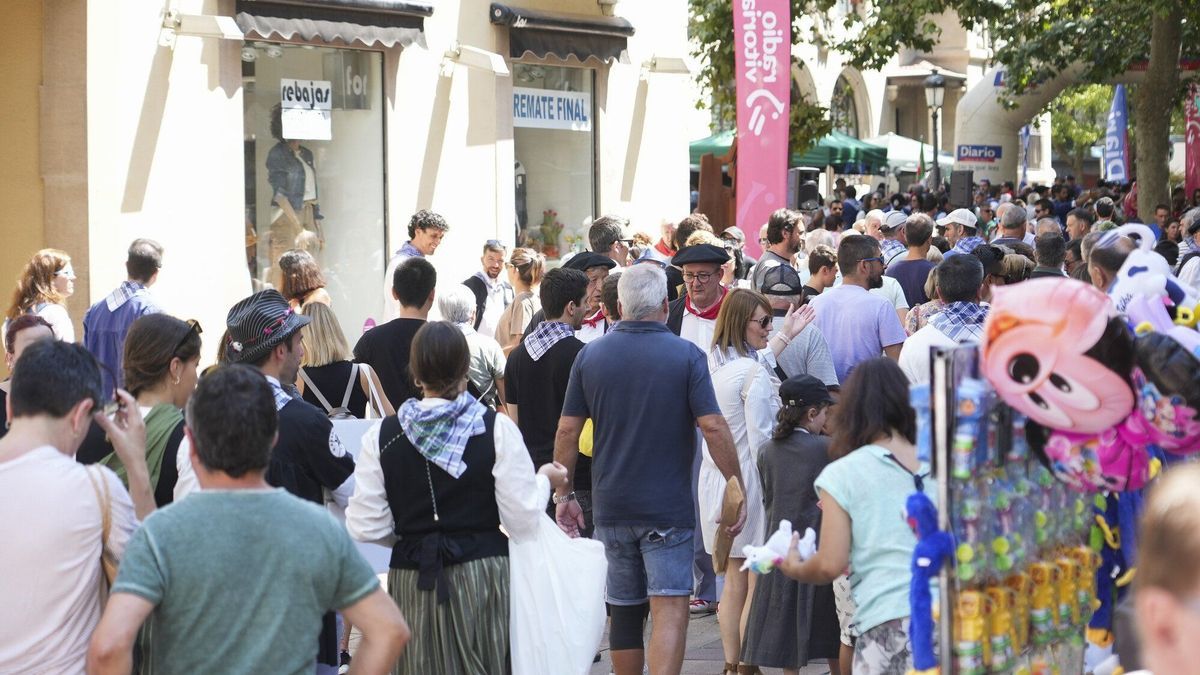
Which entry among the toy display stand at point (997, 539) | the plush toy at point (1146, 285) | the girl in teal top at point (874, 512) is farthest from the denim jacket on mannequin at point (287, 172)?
the toy display stand at point (997, 539)

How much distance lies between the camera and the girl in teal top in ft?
15.3

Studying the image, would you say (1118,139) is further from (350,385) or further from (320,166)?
(350,385)

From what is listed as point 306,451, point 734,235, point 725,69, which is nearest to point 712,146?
point 725,69

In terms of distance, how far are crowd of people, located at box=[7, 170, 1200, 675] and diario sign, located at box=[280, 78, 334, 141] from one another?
4.68m

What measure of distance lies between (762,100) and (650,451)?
25.4 ft

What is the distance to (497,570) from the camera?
540cm

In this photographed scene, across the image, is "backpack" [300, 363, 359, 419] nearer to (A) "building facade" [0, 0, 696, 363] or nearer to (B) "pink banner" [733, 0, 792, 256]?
(A) "building facade" [0, 0, 696, 363]

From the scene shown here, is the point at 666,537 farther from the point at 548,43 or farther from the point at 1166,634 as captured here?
the point at 548,43

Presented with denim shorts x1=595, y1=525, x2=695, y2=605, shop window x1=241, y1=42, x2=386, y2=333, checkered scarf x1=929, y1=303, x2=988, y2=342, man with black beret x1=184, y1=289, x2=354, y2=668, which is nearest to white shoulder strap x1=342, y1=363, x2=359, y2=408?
denim shorts x1=595, y1=525, x2=695, y2=605

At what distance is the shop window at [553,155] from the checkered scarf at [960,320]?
352 inches

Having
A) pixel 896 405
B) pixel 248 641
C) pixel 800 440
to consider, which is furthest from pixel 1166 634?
pixel 800 440

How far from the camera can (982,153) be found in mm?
34844

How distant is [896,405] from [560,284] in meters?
3.30

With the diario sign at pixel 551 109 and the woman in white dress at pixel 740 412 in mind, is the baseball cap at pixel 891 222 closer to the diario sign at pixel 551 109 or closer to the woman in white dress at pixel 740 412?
the diario sign at pixel 551 109
